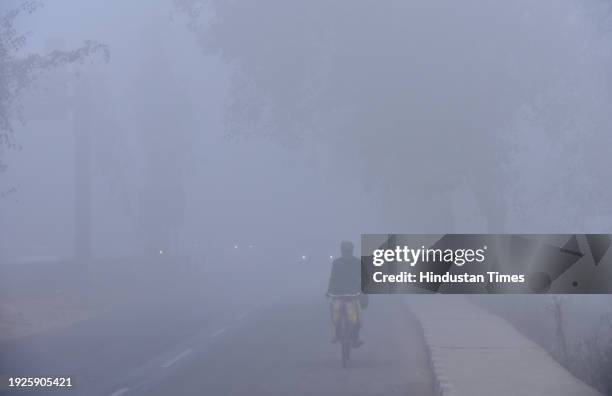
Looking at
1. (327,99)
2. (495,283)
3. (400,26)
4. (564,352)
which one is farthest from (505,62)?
(564,352)

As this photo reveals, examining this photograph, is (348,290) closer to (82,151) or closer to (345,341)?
(345,341)

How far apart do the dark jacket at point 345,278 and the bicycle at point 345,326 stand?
0.09m

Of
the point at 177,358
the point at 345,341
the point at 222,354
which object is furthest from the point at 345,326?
the point at 177,358

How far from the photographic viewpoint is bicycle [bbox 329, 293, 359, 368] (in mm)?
16484

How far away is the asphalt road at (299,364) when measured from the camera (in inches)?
542

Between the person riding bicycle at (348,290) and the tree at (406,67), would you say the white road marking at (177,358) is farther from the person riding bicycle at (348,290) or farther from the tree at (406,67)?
the tree at (406,67)

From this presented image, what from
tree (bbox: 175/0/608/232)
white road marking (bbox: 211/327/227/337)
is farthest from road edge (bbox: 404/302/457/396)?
tree (bbox: 175/0/608/232)

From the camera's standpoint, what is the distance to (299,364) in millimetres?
16844

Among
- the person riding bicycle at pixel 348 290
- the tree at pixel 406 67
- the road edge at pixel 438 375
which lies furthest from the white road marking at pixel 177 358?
the tree at pixel 406 67

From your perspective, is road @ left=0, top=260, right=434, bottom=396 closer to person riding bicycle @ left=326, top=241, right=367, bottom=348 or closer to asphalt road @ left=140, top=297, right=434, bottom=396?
asphalt road @ left=140, top=297, right=434, bottom=396

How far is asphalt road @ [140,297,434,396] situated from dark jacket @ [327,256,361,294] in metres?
1.28

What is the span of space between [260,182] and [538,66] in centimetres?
8999

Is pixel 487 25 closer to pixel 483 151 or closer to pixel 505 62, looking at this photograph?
pixel 505 62

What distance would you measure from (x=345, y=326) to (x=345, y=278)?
81 centimetres
